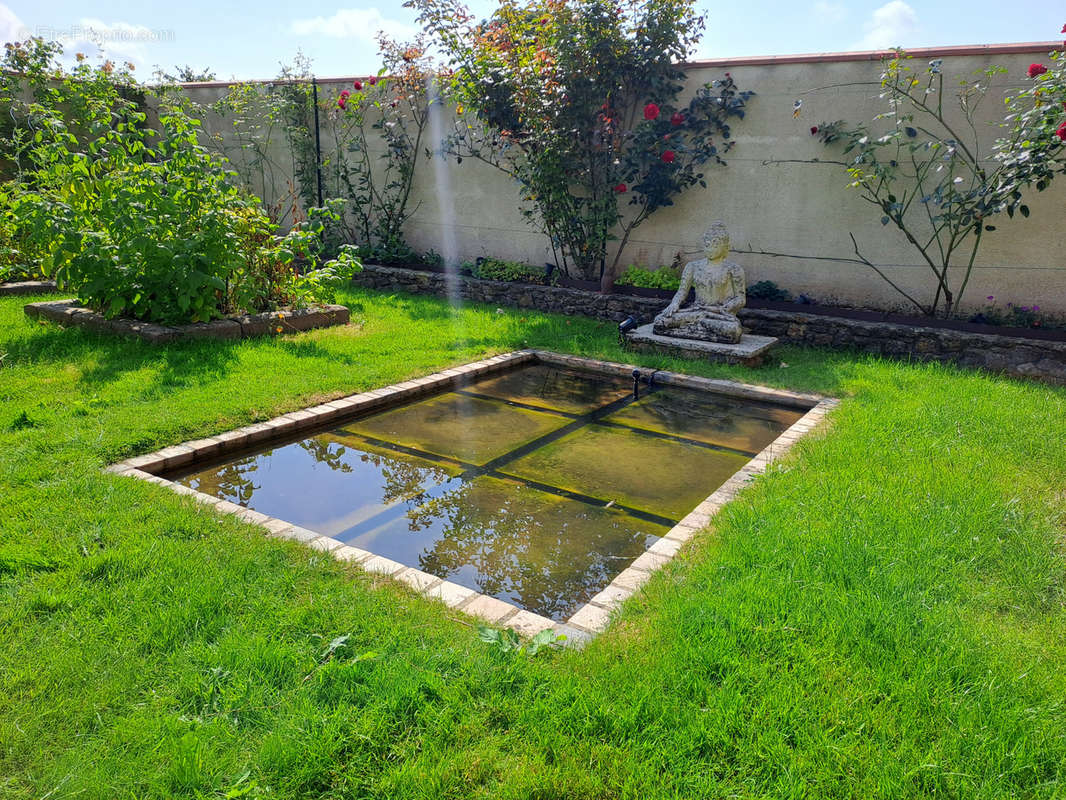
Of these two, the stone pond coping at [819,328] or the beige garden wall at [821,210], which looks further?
the beige garden wall at [821,210]

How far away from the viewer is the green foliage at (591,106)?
720 centimetres

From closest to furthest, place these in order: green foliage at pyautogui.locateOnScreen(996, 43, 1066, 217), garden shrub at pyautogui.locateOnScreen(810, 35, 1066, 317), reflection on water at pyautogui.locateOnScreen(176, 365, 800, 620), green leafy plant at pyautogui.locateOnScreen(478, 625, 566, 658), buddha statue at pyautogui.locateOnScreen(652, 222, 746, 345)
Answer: green leafy plant at pyautogui.locateOnScreen(478, 625, 566, 658), reflection on water at pyautogui.locateOnScreen(176, 365, 800, 620), green foliage at pyautogui.locateOnScreen(996, 43, 1066, 217), garden shrub at pyautogui.locateOnScreen(810, 35, 1066, 317), buddha statue at pyautogui.locateOnScreen(652, 222, 746, 345)

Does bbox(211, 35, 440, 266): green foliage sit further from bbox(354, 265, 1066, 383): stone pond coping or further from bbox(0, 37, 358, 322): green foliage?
bbox(0, 37, 358, 322): green foliage

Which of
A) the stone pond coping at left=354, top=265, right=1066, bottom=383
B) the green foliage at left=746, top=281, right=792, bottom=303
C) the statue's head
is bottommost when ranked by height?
the stone pond coping at left=354, top=265, right=1066, bottom=383

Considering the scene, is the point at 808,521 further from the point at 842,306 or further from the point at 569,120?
the point at 569,120

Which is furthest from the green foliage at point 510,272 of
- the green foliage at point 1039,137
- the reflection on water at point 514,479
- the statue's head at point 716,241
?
the green foliage at point 1039,137

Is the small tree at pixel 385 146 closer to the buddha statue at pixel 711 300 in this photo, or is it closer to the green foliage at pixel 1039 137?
the buddha statue at pixel 711 300

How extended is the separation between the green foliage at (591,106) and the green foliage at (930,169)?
1.33 m

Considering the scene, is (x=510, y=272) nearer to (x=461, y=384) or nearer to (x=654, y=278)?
(x=654, y=278)

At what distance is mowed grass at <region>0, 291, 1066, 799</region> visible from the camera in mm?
1797

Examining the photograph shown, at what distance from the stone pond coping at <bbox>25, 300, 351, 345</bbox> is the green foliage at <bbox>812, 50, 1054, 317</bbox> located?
5.19 m

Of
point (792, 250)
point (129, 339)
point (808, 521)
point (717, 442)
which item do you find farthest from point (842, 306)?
point (129, 339)

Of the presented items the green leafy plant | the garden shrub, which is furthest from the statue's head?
the green leafy plant

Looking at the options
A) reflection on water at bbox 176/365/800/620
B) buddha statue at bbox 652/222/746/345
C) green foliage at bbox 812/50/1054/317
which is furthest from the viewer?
buddha statue at bbox 652/222/746/345
